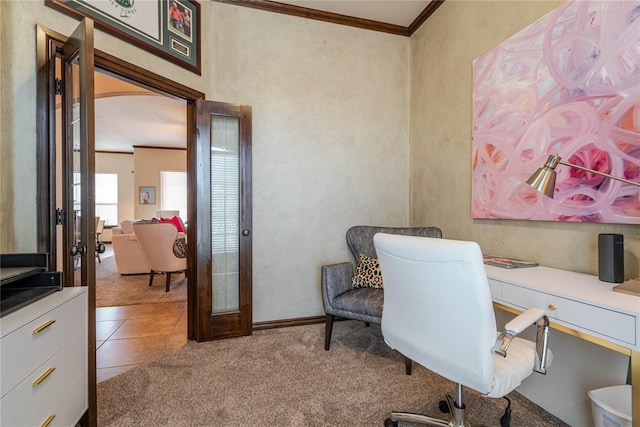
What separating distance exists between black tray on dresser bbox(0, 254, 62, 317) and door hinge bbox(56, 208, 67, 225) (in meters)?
0.31

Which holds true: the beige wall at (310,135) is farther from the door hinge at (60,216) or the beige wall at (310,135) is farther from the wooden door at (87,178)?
the door hinge at (60,216)

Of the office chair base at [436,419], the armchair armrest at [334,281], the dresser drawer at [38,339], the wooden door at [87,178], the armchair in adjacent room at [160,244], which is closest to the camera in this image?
the dresser drawer at [38,339]

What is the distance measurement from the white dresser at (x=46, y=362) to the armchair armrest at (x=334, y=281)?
4.99 ft

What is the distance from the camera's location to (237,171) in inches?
104

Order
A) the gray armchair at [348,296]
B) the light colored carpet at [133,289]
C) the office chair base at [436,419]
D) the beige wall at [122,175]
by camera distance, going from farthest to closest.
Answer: the beige wall at [122,175] < the light colored carpet at [133,289] < the gray armchair at [348,296] < the office chair base at [436,419]

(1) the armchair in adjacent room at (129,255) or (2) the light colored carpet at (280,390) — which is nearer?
(2) the light colored carpet at (280,390)

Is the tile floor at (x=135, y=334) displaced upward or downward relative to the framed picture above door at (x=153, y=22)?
downward

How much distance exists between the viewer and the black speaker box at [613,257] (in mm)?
1307

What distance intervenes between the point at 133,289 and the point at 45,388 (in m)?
3.40

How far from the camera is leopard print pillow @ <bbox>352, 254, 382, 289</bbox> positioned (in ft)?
8.32

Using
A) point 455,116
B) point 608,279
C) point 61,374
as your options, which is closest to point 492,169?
point 455,116

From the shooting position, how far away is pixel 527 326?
1044 mm

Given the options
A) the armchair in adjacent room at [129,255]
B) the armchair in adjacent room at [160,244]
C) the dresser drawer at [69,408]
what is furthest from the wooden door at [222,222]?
the armchair in adjacent room at [129,255]

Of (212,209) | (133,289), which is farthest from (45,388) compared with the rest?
(133,289)
